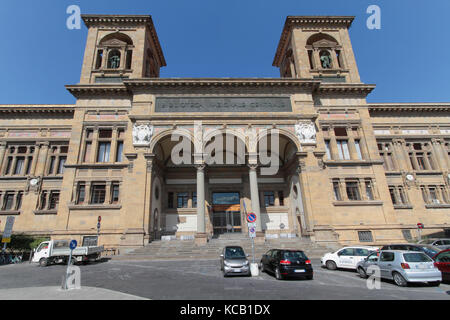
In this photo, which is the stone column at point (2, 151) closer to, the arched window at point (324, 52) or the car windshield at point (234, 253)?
the car windshield at point (234, 253)

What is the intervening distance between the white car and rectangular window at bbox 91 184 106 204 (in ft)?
69.4

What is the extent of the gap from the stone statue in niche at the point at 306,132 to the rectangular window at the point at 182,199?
15.0 metres

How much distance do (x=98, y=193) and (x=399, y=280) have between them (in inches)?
973

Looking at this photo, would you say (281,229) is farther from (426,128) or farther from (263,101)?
(426,128)

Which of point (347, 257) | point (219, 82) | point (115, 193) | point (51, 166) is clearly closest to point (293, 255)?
point (347, 257)

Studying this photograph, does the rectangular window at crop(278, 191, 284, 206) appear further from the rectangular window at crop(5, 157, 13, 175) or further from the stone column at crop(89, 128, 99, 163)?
the rectangular window at crop(5, 157, 13, 175)

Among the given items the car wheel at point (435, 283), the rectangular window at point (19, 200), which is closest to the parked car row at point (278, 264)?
the car wheel at point (435, 283)

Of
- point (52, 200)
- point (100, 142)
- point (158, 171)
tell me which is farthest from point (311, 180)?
point (52, 200)

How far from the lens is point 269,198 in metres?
28.8

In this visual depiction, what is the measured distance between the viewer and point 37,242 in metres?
21.6

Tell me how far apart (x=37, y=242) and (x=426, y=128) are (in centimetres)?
4679

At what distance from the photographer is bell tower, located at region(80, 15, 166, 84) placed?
1109 inches

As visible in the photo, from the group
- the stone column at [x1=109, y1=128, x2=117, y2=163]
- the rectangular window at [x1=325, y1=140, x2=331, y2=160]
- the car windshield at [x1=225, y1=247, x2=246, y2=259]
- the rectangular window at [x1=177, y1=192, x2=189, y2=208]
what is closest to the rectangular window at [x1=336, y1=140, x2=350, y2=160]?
the rectangular window at [x1=325, y1=140, x2=331, y2=160]
